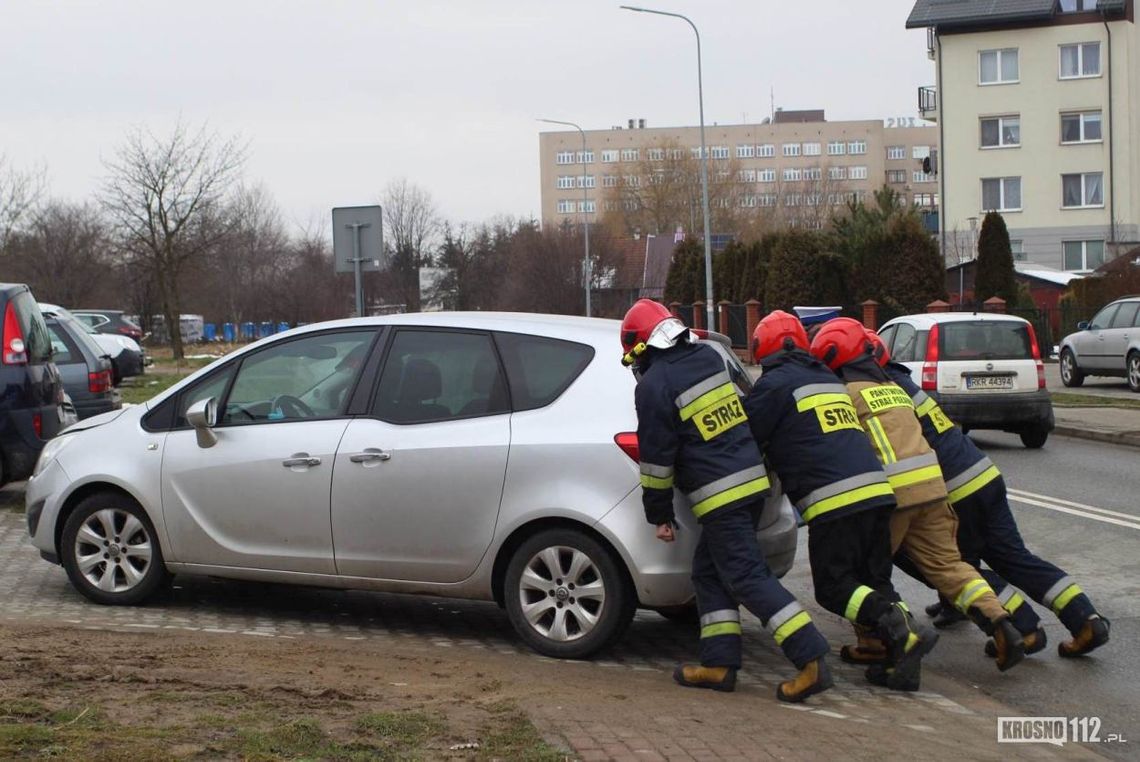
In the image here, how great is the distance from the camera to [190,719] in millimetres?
4824

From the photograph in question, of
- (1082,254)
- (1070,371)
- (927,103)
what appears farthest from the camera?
(927,103)

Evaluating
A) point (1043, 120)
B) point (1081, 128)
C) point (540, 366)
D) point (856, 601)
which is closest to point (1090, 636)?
point (856, 601)

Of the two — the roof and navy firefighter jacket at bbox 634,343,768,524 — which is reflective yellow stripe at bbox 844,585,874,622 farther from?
the roof

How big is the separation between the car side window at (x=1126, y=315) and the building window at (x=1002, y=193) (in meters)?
32.6

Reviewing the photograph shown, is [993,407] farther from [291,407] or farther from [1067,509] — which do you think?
[291,407]

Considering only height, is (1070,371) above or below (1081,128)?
below

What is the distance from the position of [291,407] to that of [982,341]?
442 inches

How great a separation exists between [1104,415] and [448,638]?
1565 cm

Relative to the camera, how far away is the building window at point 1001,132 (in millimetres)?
56906

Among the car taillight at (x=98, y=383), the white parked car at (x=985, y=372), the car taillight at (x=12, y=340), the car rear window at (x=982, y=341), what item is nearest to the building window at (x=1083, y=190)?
the white parked car at (x=985, y=372)

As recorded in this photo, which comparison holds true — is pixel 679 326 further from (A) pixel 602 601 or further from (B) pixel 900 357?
(B) pixel 900 357

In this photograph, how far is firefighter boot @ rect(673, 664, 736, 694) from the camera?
609 cm

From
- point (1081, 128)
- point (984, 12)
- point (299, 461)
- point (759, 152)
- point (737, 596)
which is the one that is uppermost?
point (759, 152)

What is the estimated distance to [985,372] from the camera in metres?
16.6
